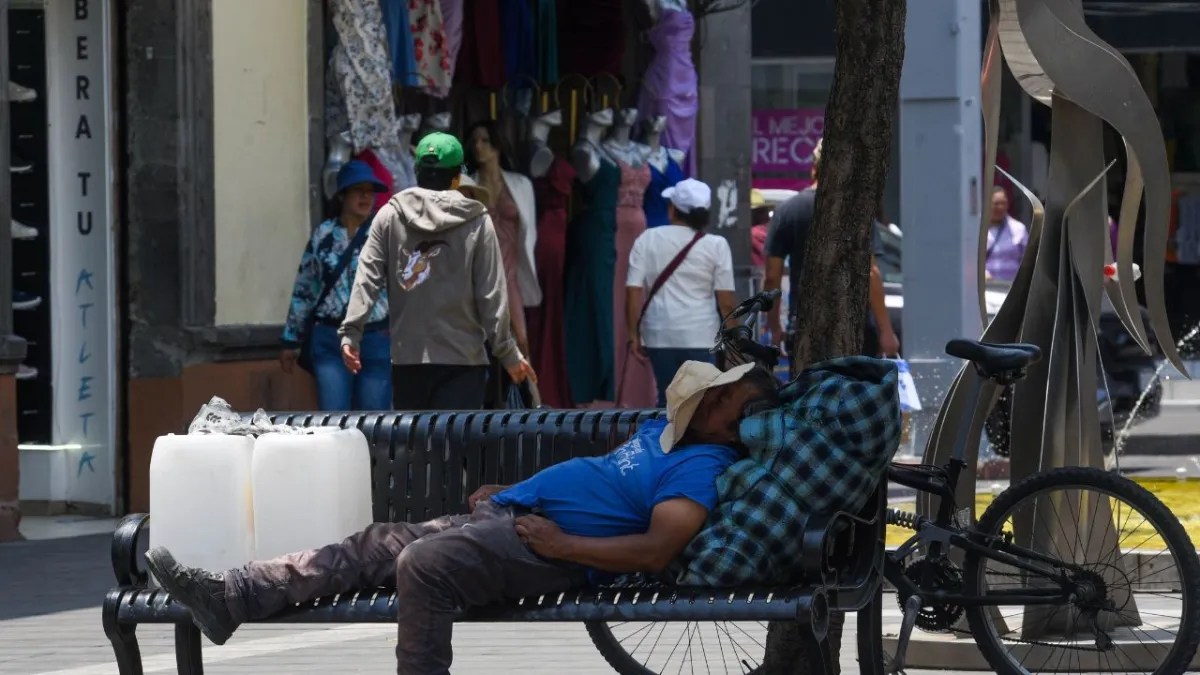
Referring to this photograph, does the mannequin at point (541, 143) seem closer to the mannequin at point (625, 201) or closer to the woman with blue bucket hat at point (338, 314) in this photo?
the mannequin at point (625, 201)

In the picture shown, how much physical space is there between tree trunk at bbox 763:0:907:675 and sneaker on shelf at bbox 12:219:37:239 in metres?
6.41

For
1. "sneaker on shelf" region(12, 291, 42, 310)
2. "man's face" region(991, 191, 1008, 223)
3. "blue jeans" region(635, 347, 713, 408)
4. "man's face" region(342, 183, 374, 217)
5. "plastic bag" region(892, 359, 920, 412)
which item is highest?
"man's face" region(342, 183, 374, 217)

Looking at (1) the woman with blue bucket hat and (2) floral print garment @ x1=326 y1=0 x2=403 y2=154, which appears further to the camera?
(2) floral print garment @ x1=326 y1=0 x2=403 y2=154

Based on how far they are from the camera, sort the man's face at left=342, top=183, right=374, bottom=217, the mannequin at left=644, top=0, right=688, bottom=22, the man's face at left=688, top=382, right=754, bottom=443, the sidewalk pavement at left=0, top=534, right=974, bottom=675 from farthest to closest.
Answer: the mannequin at left=644, top=0, right=688, bottom=22 < the man's face at left=342, top=183, right=374, bottom=217 < the sidewalk pavement at left=0, top=534, right=974, bottom=675 < the man's face at left=688, top=382, right=754, bottom=443

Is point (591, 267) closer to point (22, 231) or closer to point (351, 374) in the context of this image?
point (351, 374)

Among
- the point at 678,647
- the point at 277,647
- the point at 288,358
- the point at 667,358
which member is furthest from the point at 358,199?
the point at 678,647

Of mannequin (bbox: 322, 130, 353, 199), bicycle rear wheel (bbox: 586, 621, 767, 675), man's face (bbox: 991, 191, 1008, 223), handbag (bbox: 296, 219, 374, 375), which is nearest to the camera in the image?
bicycle rear wheel (bbox: 586, 621, 767, 675)

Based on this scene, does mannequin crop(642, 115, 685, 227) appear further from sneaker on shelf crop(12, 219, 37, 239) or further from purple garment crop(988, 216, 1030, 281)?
sneaker on shelf crop(12, 219, 37, 239)

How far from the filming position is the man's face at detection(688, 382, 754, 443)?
5.61 metres

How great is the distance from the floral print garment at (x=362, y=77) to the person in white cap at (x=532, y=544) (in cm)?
744

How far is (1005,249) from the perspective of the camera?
16.7 metres

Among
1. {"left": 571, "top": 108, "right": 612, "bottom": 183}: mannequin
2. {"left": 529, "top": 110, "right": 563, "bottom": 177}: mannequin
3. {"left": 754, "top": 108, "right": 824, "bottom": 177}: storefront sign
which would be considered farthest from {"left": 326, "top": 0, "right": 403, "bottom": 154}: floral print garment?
{"left": 754, "top": 108, "right": 824, "bottom": 177}: storefront sign

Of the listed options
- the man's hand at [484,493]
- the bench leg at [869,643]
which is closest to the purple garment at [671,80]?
the man's hand at [484,493]

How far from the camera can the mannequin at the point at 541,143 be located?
14.6 meters
